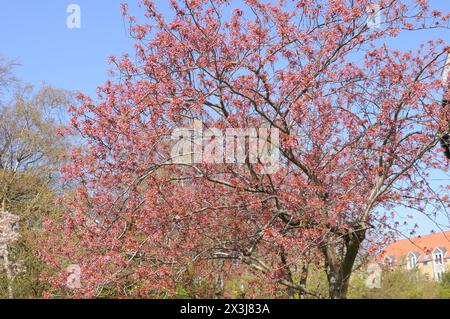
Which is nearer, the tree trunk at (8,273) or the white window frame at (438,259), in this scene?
the white window frame at (438,259)

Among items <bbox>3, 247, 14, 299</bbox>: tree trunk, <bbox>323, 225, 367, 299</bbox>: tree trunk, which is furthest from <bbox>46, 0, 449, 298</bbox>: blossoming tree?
<bbox>3, 247, 14, 299</bbox>: tree trunk

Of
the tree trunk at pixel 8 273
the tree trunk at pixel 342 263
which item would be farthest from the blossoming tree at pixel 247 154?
the tree trunk at pixel 8 273

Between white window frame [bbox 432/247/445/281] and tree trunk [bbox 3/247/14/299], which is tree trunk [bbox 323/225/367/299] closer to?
white window frame [bbox 432/247/445/281]

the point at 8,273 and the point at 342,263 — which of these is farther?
the point at 8,273

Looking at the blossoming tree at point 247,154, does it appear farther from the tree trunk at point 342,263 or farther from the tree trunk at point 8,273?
the tree trunk at point 8,273

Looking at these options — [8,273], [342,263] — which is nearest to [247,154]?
[342,263]

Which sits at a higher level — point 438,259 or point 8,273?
point 438,259

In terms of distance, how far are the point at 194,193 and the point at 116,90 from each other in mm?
1531

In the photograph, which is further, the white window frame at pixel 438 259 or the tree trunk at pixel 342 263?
the white window frame at pixel 438 259

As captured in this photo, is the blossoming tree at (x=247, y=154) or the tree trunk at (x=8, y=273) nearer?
the blossoming tree at (x=247, y=154)

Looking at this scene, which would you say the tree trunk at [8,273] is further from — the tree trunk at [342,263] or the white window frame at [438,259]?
the white window frame at [438,259]

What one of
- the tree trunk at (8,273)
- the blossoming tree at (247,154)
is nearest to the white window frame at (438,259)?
the blossoming tree at (247,154)

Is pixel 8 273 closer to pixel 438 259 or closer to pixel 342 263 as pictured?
pixel 342 263

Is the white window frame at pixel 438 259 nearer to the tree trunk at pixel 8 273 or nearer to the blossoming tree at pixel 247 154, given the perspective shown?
the blossoming tree at pixel 247 154
